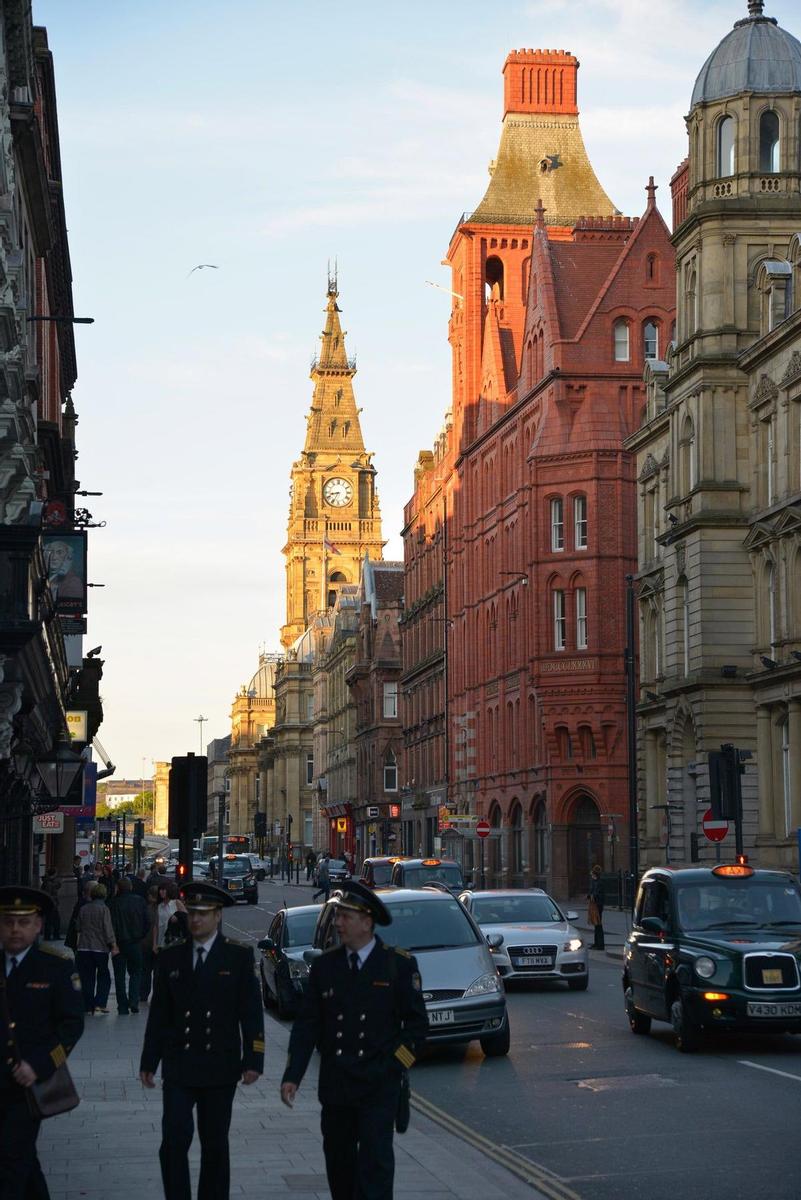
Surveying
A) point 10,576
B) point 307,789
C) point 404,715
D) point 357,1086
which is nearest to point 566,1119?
point 357,1086

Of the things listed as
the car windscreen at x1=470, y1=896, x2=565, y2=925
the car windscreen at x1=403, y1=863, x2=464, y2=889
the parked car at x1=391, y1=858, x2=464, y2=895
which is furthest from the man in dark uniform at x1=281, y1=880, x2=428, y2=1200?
the parked car at x1=391, y1=858, x2=464, y2=895

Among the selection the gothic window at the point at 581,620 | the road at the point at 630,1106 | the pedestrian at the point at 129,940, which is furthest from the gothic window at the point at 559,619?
the road at the point at 630,1106

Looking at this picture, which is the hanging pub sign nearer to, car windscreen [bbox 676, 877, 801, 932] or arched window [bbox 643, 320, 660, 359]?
car windscreen [bbox 676, 877, 801, 932]

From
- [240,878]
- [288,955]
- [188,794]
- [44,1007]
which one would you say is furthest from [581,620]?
[44,1007]

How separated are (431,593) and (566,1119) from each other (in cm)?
8201

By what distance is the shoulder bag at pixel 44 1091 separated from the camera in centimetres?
902

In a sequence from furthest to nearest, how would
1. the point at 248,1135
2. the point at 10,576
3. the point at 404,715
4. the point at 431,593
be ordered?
1. the point at 404,715
2. the point at 431,593
3. the point at 10,576
4. the point at 248,1135

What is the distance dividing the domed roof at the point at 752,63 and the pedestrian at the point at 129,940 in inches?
1262

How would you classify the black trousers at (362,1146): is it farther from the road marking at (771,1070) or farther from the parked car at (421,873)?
the parked car at (421,873)

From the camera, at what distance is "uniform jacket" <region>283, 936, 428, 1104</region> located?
370 inches

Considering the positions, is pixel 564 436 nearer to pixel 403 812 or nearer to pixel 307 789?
pixel 403 812

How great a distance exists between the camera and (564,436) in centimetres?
6962

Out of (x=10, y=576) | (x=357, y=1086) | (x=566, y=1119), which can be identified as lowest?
(x=566, y=1119)

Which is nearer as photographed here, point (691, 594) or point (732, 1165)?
point (732, 1165)
